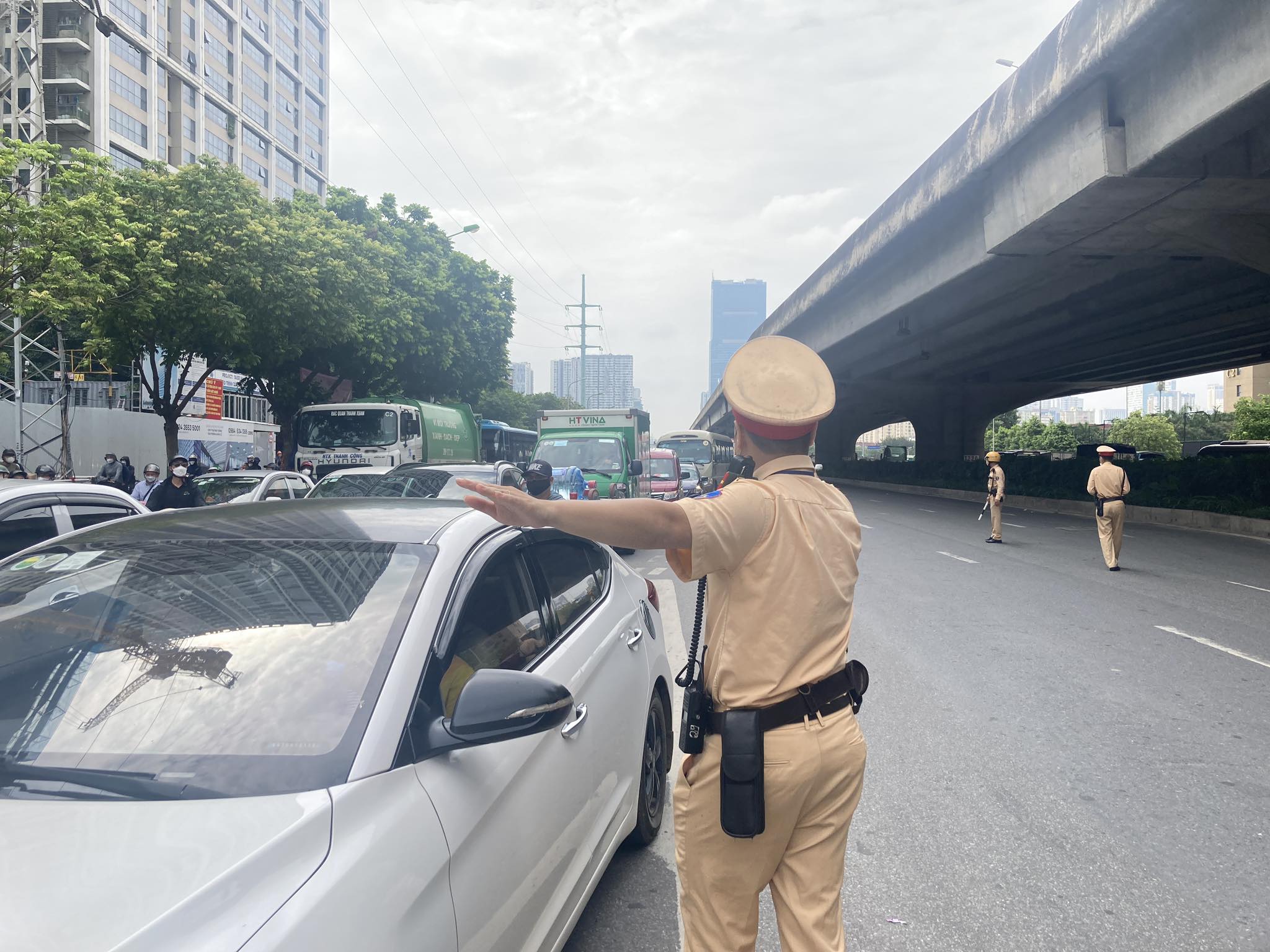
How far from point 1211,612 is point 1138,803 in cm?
621

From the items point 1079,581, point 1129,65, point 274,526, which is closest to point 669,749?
point 274,526

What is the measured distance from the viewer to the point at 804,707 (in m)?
2.16

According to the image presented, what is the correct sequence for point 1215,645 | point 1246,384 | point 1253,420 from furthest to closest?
1. point 1246,384
2. point 1253,420
3. point 1215,645

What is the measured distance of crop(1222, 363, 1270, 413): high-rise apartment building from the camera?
86.2 metres

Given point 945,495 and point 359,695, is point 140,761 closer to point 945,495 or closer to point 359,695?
point 359,695

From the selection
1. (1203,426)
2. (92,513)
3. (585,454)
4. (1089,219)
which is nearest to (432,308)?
(585,454)

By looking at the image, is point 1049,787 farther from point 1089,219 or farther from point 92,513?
point 1089,219

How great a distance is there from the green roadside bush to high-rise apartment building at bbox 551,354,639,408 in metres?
87.6

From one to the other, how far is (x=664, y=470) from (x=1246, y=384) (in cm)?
9532

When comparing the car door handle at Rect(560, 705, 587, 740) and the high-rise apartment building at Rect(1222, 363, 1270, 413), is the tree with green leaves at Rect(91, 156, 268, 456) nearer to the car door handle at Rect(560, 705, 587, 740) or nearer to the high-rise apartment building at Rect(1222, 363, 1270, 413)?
the car door handle at Rect(560, 705, 587, 740)

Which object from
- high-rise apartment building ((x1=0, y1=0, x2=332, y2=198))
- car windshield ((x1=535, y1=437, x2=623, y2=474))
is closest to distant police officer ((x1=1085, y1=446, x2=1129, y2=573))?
car windshield ((x1=535, y1=437, x2=623, y2=474))

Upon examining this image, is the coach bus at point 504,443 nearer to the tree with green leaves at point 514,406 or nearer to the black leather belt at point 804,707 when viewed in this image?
the tree with green leaves at point 514,406

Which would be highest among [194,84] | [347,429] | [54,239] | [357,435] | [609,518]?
[194,84]

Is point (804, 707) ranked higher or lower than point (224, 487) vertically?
higher
